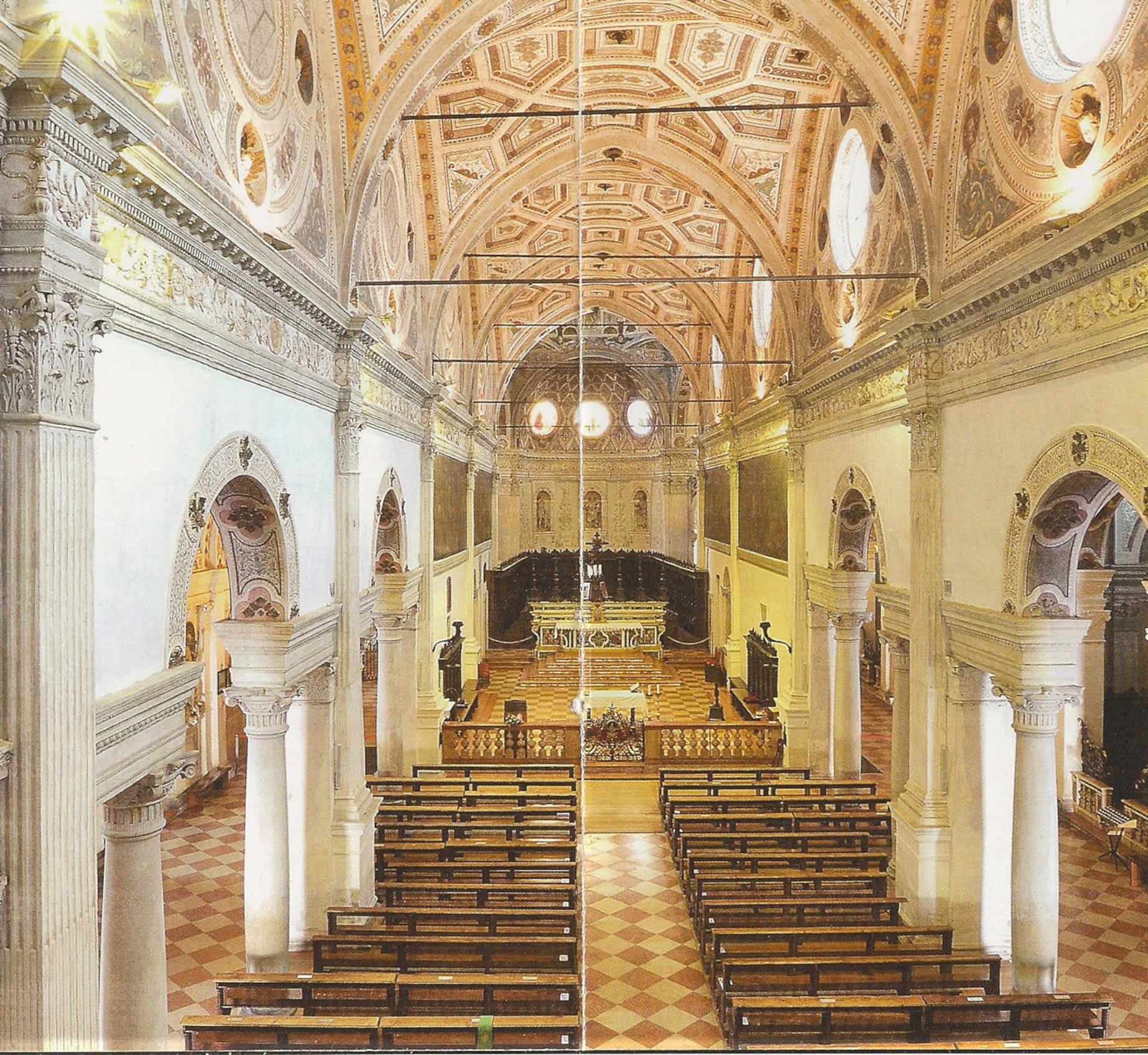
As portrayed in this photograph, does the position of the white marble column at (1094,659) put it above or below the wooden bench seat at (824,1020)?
above

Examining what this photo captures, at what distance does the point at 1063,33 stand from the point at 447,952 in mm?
11378

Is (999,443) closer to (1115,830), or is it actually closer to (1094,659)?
(1115,830)

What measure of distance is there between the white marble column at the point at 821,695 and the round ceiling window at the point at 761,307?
7.48 metres

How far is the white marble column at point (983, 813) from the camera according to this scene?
10.4 m

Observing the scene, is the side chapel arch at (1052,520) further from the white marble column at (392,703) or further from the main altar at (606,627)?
the main altar at (606,627)

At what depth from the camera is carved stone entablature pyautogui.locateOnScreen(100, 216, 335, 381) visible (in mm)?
5893

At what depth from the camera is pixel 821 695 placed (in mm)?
17125

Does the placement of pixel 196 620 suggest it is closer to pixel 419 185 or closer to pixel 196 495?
pixel 419 185

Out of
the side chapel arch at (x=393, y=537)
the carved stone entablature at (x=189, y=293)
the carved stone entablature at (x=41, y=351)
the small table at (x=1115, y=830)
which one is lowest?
the small table at (x=1115, y=830)

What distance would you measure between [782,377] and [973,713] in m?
9.52

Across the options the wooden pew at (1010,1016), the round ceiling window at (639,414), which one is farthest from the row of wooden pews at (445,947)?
the round ceiling window at (639,414)

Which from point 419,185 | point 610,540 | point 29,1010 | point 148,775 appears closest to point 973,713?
point 148,775

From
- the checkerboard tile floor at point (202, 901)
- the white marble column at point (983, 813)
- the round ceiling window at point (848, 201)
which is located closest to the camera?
the checkerboard tile floor at point (202, 901)

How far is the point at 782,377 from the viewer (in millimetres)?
18375
